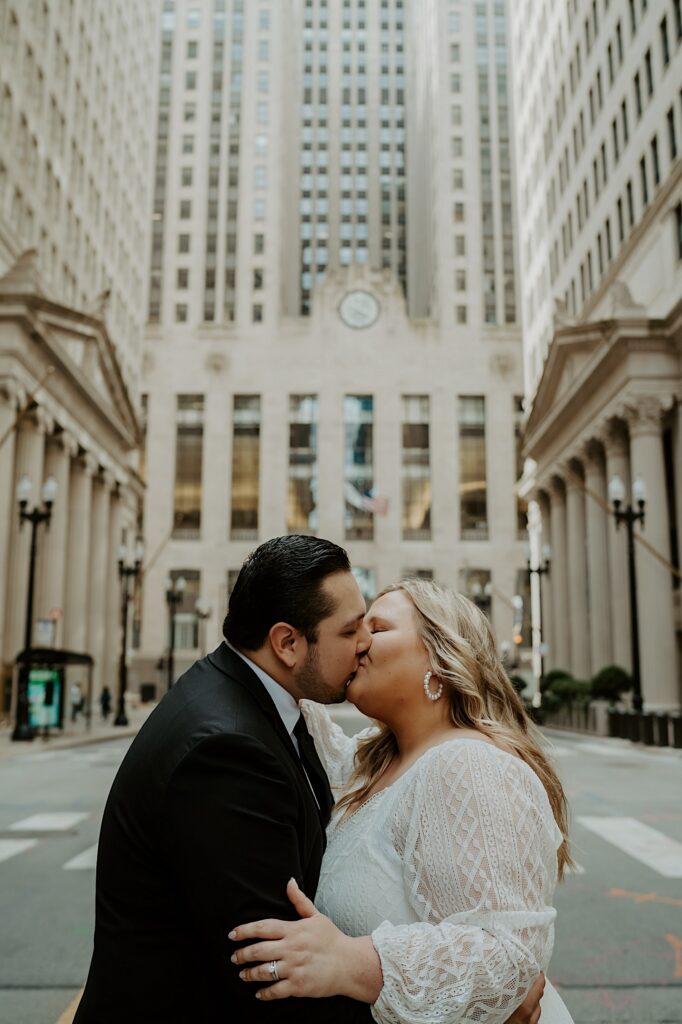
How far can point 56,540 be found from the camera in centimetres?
4434

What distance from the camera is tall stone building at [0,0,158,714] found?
37.1 meters

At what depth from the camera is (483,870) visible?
2.48 metres

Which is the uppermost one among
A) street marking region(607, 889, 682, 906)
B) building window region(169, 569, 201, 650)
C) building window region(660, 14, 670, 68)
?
building window region(660, 14, 670, 68)

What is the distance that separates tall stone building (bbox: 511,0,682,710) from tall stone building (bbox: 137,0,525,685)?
1831 cm

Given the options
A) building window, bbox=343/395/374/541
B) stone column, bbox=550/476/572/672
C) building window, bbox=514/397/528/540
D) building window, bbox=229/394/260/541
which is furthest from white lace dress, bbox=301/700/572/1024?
building window, bbox=514/397/528/540

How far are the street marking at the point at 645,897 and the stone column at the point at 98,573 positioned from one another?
47132 millimetres

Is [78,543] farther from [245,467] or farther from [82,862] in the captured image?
[82,862]

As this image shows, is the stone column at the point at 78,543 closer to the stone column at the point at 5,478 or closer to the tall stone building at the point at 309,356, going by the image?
the stone column at the point at 5,478

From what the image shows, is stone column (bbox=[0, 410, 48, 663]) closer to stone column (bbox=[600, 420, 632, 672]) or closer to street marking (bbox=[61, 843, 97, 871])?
stone column (bbox=[600, 420, 632, 672])

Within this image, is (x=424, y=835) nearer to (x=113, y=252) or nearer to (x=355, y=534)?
(x=113, y=252)

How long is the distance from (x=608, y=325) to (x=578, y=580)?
15161 mm

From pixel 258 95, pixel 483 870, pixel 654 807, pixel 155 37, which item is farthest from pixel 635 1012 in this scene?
pixel 258 95

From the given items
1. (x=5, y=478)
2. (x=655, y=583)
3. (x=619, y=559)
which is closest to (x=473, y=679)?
(x=5, y=478)

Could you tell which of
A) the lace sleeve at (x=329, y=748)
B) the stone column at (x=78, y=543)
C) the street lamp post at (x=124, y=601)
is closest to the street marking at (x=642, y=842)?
the lace sleeve at (x=329, y=748)
